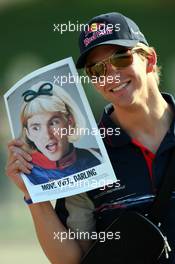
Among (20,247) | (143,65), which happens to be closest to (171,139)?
(143,65)

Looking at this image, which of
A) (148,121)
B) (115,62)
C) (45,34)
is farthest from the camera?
(45,34)

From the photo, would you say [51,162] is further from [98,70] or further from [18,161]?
[98,70]

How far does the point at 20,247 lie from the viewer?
560cm

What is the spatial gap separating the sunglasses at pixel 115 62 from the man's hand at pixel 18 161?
0.34 m

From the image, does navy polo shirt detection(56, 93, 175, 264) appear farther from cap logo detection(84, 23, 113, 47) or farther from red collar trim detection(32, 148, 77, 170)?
cap logo detection(84, 23, 113, 47)

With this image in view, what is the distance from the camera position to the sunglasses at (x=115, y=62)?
2.28 metres

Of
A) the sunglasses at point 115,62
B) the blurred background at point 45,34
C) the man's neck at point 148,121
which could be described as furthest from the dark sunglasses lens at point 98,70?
the blurred background at point 45,34

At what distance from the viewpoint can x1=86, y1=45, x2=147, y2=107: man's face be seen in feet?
7.50

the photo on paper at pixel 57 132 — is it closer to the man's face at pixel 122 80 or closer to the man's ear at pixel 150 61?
the man's face at pixel 122 80

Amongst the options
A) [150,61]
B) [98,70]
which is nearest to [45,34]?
[150,61]

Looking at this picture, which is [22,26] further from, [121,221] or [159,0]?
[121,221]

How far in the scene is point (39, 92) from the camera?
2320mm

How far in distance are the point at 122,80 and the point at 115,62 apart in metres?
0.06

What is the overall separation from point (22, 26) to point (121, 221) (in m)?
4.86
